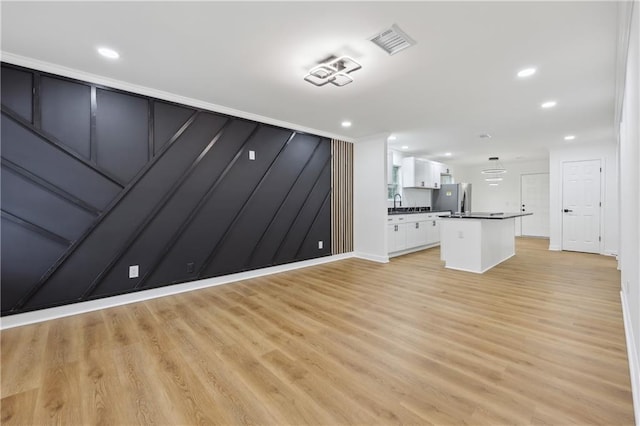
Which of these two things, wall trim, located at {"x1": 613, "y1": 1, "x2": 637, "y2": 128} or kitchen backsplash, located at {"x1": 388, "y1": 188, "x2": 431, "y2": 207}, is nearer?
wall trim, located at {"x1": 613, "y1": 1, "x2": 637, "y2": 128}

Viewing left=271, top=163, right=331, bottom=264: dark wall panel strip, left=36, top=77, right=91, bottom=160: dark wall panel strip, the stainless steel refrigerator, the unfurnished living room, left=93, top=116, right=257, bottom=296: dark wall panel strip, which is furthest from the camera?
the stainless steel refrigerator

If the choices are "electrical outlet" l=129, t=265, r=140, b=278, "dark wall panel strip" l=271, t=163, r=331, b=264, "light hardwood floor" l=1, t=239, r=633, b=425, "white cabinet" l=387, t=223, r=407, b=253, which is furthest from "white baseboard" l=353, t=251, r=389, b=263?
"electrical outlet" l=129, t=265, r=140, b=278

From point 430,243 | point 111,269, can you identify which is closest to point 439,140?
point 430,243

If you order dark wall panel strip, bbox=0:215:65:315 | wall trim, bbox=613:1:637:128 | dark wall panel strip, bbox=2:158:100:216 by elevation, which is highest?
wall trim, bbox=613:1:637:128

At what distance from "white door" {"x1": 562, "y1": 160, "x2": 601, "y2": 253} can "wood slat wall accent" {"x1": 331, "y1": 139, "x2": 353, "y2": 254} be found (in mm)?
5131

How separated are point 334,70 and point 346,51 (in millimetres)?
212

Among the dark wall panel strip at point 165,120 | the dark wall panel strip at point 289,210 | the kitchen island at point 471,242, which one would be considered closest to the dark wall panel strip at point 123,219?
the dark wall panel strip at point 165,120

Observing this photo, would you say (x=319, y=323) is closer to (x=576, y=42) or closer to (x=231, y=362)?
(x=231, y=362)

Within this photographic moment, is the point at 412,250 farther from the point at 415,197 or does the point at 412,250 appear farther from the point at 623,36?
the point at 623,36

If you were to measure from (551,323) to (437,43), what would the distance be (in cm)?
271

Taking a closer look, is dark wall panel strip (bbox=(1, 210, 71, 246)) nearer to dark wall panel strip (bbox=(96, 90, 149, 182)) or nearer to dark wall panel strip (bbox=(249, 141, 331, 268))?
dark wall panel strip (bbox=(96, 90, 149, 182))

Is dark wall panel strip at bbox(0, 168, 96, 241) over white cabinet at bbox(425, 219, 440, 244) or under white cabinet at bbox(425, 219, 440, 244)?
over

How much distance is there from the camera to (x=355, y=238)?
5.87 meters

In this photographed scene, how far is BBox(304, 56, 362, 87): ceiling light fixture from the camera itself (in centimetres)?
253
